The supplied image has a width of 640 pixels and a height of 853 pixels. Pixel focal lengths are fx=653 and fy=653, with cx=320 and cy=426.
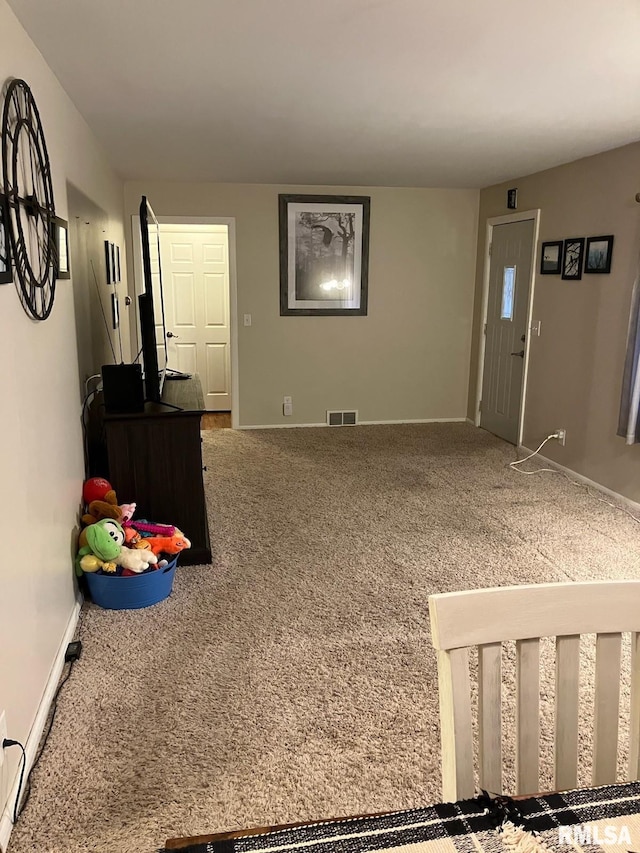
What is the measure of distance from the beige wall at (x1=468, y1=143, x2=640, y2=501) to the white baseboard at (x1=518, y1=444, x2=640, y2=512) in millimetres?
34

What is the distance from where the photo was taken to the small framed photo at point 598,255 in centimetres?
431

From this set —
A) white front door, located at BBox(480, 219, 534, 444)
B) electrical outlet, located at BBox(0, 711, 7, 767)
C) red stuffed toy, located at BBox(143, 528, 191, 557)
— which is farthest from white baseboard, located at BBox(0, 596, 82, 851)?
white front door, located at BBox(480, 219, 534, 444)

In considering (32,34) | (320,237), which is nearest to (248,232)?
(320,237)

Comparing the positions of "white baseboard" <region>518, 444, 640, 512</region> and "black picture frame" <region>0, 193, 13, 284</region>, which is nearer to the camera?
Result: "black picture frame" <region>0, 193, 13, 284</region>

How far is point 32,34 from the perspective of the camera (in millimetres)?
2330

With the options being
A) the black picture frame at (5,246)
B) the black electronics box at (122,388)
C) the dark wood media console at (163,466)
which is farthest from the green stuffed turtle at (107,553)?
the black picture frame at (5,246)

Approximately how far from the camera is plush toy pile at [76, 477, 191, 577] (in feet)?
9.24

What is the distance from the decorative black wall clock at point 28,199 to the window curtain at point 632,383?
10.6ft

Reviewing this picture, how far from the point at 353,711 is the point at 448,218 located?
5.12 metres

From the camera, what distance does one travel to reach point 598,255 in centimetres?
441

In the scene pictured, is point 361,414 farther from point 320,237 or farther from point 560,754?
point 560,754

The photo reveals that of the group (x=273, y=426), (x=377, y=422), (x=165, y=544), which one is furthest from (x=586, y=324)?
(x=165, y=544)

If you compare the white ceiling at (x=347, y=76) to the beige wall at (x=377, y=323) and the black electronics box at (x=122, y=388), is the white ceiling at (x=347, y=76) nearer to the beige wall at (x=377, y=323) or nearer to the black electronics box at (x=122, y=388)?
the black electronics box at (x=122, y=388)

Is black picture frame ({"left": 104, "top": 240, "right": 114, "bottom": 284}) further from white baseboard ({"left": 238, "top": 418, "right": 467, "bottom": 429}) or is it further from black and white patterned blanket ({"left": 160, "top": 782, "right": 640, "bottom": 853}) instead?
black and white patterned blanket ({"left": 160, "top": 782, "right": 640, "bottom": 853})
